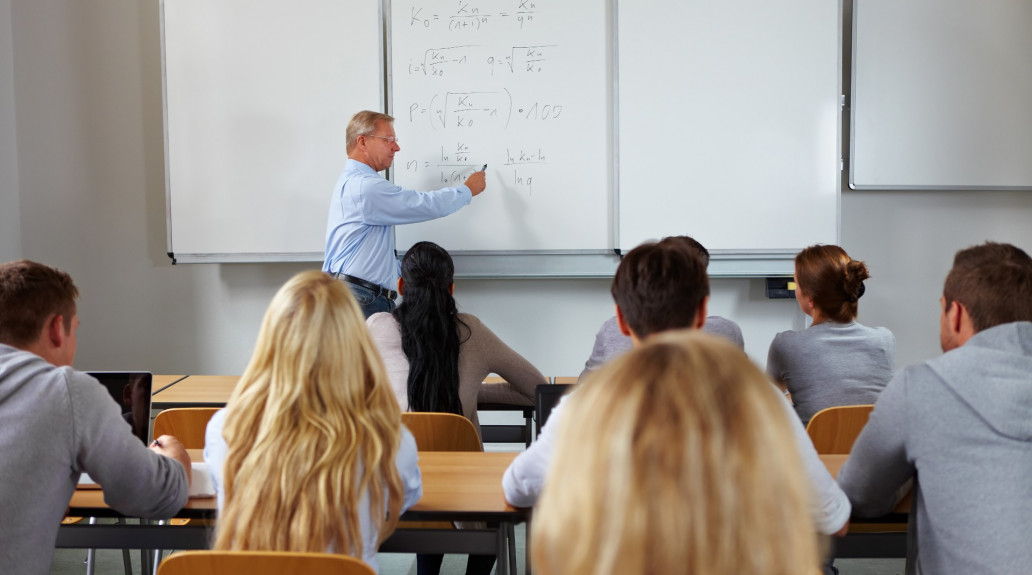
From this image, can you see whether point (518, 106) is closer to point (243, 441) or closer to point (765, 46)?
point (765, 46)

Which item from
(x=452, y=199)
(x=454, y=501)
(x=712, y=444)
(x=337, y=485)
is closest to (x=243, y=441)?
(x=337, y=485)

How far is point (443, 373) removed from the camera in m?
2.76

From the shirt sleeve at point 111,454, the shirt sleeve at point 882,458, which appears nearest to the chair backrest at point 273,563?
the shirt sleeve at point 111,454

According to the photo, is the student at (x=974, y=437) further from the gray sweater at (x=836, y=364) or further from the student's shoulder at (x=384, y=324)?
the student's shoulder at (x=384, y=324)

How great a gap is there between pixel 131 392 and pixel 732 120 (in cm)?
320

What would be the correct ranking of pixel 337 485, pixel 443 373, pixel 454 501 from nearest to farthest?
pixel 337 485 < pixel 454 501 < pixel 443 373

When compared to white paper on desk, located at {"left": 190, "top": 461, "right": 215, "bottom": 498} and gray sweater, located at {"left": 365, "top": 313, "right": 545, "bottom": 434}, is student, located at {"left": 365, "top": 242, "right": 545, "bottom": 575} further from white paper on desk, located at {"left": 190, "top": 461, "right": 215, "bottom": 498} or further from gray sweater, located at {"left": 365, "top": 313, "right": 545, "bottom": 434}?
white paper on desk, located at {"left": 190, "top": 461, "right": 215, "bottom": 498}

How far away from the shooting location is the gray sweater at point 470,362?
2.80 metres

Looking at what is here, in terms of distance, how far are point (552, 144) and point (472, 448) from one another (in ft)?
7.32

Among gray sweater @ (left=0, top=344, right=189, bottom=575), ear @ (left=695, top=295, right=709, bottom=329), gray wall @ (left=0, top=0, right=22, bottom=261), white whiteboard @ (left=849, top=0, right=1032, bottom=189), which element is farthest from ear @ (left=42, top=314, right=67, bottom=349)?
white whiteboard @ (left=849, top=0, right=1032, bottom=189)

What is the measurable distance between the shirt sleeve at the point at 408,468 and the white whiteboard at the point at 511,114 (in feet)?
9.08

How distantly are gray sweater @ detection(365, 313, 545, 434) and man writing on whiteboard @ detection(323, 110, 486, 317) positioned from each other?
131cm

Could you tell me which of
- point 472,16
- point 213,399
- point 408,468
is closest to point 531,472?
point 408,468

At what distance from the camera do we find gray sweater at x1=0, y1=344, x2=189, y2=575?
62.2 inches
